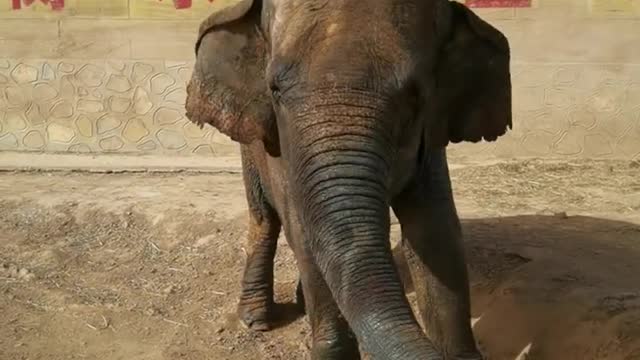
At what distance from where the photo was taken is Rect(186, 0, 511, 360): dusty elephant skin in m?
3.07

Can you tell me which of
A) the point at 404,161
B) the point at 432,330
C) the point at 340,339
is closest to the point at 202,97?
the point at 404,161

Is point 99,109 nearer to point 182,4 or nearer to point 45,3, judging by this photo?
point 45,3

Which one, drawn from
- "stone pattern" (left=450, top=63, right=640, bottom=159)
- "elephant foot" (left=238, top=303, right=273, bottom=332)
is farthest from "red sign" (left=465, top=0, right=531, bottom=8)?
"elephant foot" (left=238, top=303, right=273, bottom=332)

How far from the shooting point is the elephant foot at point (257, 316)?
5.89m

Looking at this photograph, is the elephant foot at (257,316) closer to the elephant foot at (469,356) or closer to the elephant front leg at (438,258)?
the elephant front leg at (438,258)

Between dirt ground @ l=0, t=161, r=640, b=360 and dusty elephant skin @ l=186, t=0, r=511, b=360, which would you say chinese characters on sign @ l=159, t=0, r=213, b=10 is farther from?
dusty elephant skin @ l=186, t=0, r=511, b=360

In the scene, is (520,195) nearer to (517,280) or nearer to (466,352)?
(517,280)

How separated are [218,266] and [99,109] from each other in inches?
147

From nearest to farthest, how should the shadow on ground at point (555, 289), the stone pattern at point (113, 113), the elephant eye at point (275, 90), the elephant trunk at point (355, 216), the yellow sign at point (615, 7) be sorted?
1. the elephant trunk at point (355, 216)
2. the elephant eye at point (275, 90)
3. the shadow on ground at point (555, 289)
4. the yellow sign at point (615, 7)
5. the stone pattern at point (113, 113)

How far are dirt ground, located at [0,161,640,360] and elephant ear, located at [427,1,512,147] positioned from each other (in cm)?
120

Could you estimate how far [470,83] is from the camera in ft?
13.1

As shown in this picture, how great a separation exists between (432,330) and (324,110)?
1717mm

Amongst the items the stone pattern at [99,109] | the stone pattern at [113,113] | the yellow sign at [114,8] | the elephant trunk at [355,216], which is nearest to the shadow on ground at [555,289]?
the elephant trunk at [355,216]

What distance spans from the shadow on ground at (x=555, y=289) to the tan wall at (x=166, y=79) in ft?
9.02
